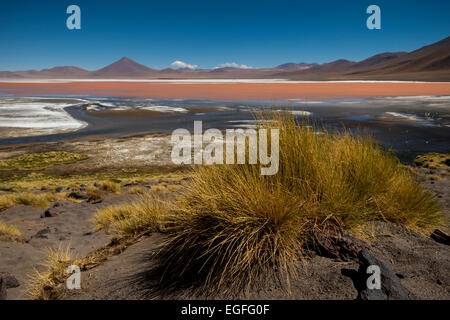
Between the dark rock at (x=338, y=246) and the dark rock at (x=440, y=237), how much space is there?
3.56ft

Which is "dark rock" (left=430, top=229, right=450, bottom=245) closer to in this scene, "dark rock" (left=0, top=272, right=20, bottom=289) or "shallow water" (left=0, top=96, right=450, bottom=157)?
"dark rock" (left=0, top=272, right=20, bottom=289)

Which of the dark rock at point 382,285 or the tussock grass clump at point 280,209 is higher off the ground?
the tussock grass clump at point 280,209

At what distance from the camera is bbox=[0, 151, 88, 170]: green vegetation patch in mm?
16766

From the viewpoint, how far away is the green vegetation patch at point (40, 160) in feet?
55.0

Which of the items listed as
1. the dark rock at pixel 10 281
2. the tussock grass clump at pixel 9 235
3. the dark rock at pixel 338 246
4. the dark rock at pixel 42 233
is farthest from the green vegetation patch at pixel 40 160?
the dark rock at pixel 338 246

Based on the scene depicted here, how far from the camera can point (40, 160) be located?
17.7 meters

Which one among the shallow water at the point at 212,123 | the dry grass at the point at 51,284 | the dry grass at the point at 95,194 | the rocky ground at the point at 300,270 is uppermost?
the shallow water at the point at 212,123

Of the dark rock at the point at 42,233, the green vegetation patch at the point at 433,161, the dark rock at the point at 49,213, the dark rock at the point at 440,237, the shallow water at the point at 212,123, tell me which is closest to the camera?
the dark rock at the point at 440,237

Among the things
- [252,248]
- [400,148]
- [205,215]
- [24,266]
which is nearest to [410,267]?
[252,248]

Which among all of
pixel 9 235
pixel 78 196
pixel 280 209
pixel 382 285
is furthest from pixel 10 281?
pixel 78 196

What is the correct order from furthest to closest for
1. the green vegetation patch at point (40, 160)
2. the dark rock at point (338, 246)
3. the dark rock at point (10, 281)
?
the green vegetation patch at point (40, 160) < the dark rock at point (10, 281) < the dark rock at point (338, 246)

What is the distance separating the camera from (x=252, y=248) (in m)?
2.61

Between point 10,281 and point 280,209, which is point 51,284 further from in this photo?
point 280,209

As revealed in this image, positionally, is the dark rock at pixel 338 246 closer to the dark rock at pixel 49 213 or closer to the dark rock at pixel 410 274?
the dark rock at pixel 410 274
